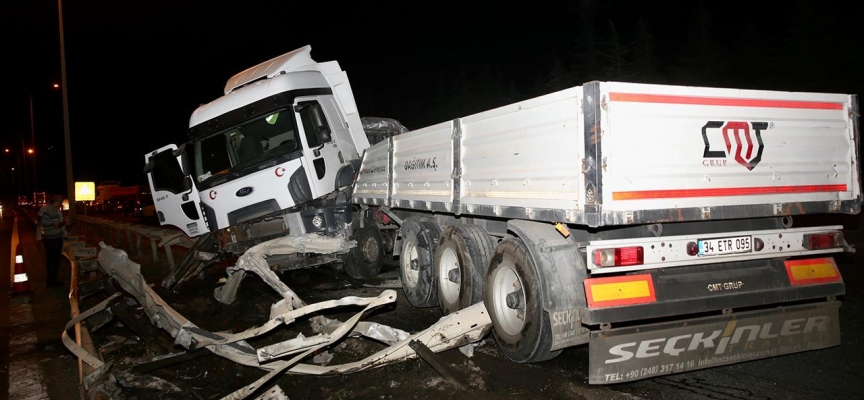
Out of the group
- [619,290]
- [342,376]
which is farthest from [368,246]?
[619,290]

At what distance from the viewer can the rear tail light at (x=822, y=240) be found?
4785mm

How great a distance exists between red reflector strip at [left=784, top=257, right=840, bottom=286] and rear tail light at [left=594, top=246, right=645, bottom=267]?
4.77ft

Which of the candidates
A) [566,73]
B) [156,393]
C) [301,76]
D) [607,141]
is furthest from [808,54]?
[156,393]

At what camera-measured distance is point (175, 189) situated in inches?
363

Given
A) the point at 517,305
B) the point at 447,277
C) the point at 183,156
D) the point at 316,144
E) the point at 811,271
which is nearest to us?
the point at 811,271

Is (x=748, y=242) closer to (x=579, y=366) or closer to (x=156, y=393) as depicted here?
(x=579, y=366)

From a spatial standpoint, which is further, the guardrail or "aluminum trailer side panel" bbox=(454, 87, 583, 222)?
the guardrail

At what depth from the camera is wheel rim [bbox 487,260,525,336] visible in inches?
202

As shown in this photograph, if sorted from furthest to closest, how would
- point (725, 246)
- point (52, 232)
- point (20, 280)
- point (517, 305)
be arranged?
point (52, 232)
point (20, 280)
point (517, 305)
point (725, 246)

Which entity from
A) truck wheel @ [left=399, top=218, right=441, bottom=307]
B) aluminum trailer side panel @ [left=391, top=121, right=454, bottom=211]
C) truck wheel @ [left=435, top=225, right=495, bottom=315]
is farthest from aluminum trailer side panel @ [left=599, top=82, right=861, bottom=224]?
truck wheel @ [left=399, top=218, right=441, bottom=307]

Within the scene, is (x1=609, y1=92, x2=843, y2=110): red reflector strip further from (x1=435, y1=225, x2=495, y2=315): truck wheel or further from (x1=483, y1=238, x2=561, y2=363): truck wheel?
(x1=435, y1=225, x2=495, y2=315): truck wheel

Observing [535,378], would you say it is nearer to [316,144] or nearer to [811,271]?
[811,271]

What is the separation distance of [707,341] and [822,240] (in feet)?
4.85

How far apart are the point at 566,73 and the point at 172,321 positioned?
43856mm
